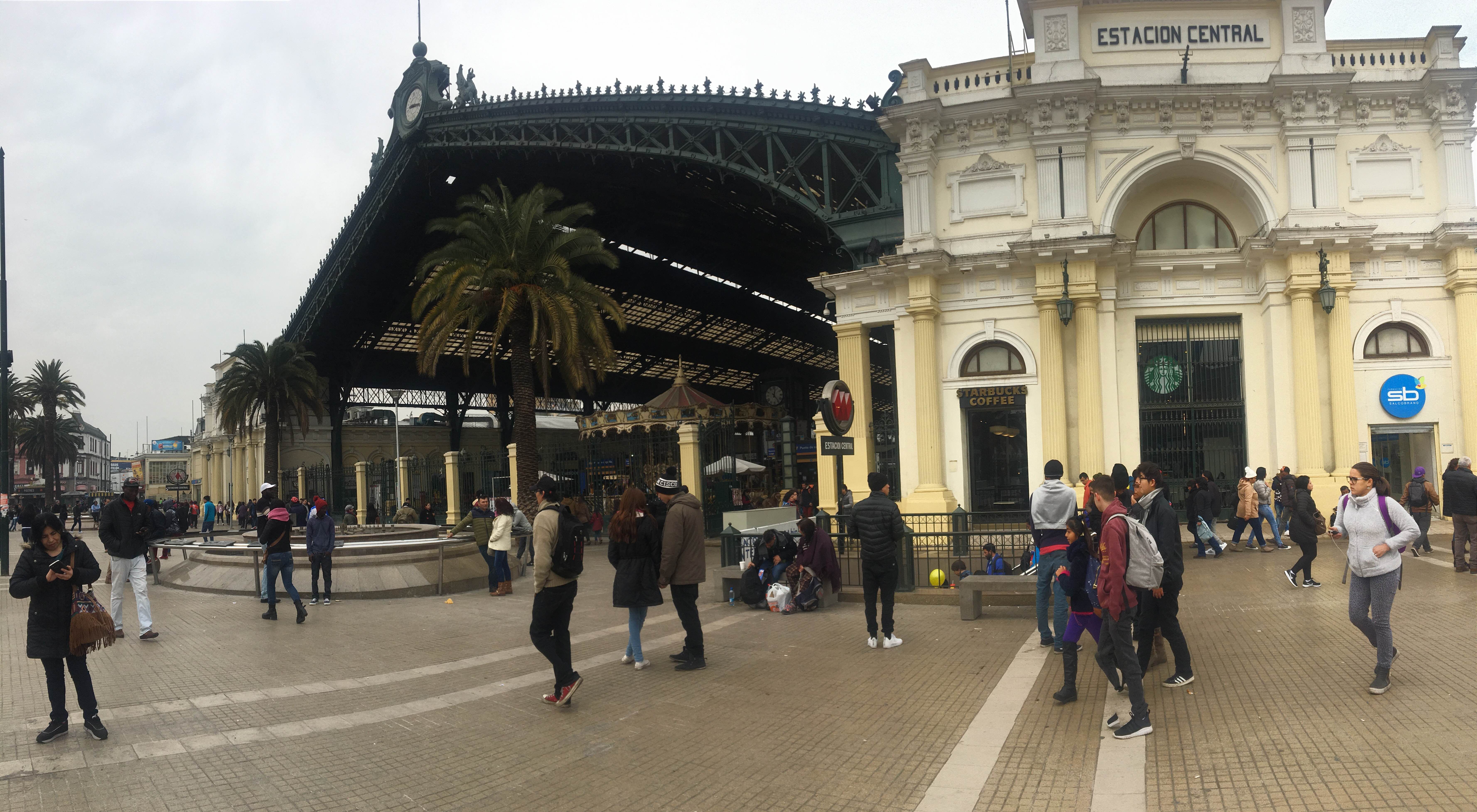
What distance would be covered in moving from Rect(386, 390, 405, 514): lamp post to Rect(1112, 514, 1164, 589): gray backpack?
26315mm

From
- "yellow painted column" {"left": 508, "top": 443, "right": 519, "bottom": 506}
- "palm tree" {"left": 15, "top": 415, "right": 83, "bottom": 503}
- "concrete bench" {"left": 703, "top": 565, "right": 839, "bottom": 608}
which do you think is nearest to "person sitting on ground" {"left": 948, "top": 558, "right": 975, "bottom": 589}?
"concrete bench" {"left": 703, "top": 565, "right": 839, "bottom": 608}

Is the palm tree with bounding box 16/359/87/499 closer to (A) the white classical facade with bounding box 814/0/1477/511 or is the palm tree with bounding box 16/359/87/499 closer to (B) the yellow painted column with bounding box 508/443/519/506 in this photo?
(B) the yellow painted column with bounding box 508/443/519/506

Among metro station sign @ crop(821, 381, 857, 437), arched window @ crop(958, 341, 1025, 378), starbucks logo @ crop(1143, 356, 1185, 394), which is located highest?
arched window @ crop(958, 341, 1025, 378)

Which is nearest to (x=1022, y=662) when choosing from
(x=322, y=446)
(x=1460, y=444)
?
(x=1460, y=444)

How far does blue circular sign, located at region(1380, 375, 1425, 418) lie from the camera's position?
64.2 feet

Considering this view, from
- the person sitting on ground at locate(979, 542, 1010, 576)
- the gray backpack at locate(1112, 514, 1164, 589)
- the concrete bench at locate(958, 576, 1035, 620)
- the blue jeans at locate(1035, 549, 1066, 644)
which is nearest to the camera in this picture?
the gray backpack at locate(1112, 514, 1164, 589)

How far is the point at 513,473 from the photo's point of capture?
94.5 ft

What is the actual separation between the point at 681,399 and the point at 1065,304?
13308 millimetres

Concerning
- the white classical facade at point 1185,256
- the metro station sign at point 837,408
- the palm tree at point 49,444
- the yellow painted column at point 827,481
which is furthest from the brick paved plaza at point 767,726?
the palm tree at point 49,444

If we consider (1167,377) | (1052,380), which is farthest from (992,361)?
(1167,377)

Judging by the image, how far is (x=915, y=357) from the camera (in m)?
20.9

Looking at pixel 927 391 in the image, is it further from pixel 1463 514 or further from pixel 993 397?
pixel 1463 514

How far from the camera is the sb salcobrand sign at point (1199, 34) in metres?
20.4

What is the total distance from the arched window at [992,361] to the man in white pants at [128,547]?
53.6 feet
